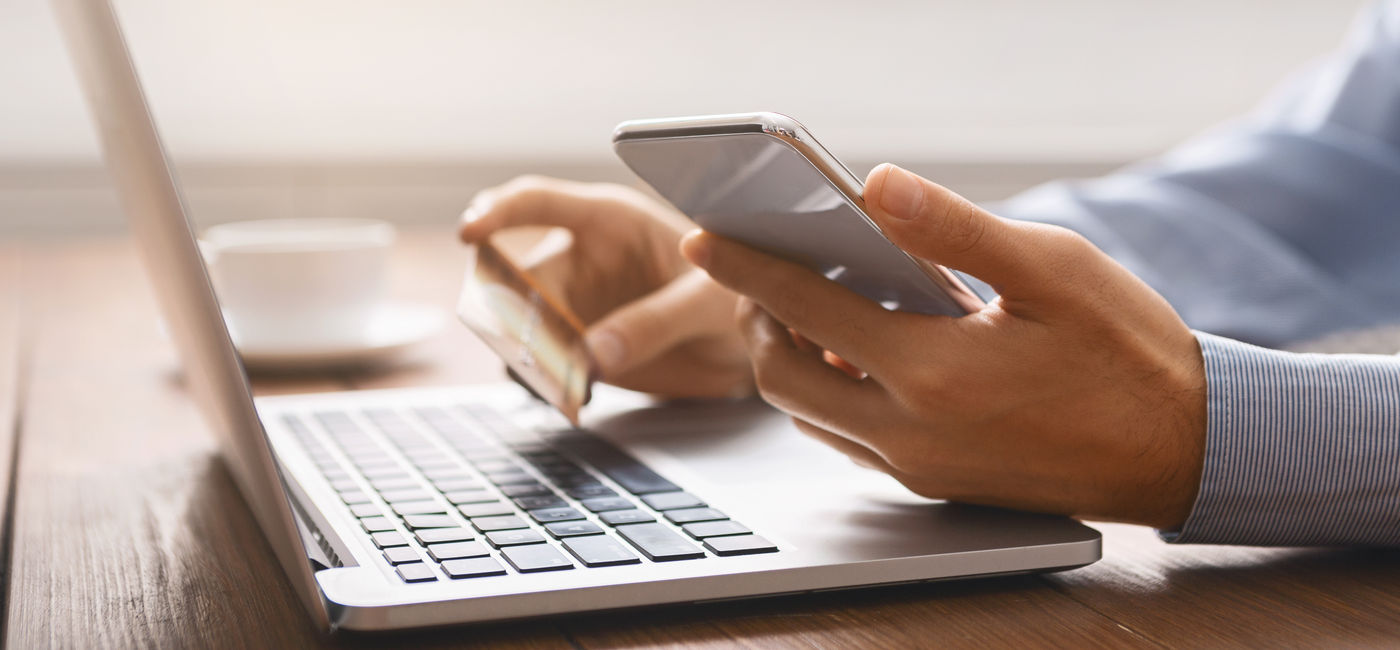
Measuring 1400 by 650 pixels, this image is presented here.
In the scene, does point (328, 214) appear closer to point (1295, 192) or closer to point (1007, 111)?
point (1007, 111)

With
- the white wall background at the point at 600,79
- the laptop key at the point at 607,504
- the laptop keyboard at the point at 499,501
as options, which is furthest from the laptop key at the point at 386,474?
the white wall background at the point at 600,79

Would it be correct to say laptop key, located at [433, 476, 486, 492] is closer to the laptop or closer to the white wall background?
the laptop

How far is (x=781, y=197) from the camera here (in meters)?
0.43

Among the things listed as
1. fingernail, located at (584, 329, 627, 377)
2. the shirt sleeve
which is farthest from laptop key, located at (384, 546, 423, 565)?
the shirt sleeve

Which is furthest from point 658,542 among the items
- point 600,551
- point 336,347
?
point 336,347

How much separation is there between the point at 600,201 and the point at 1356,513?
20.9 inches

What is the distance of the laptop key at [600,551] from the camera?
40 cm

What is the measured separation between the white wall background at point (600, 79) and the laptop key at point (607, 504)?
5.34ft

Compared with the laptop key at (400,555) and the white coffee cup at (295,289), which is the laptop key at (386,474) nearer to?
the laptop key at (400,555)

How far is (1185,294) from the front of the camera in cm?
92

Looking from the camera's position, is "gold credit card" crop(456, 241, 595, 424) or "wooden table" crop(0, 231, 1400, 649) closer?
"wooden table" crop(0, 231, 1400, 649)

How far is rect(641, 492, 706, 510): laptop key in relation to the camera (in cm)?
47

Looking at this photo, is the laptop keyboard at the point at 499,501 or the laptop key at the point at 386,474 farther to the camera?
the laptop key at the point at 386,474

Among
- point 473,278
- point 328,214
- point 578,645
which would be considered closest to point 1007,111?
point 328,214
